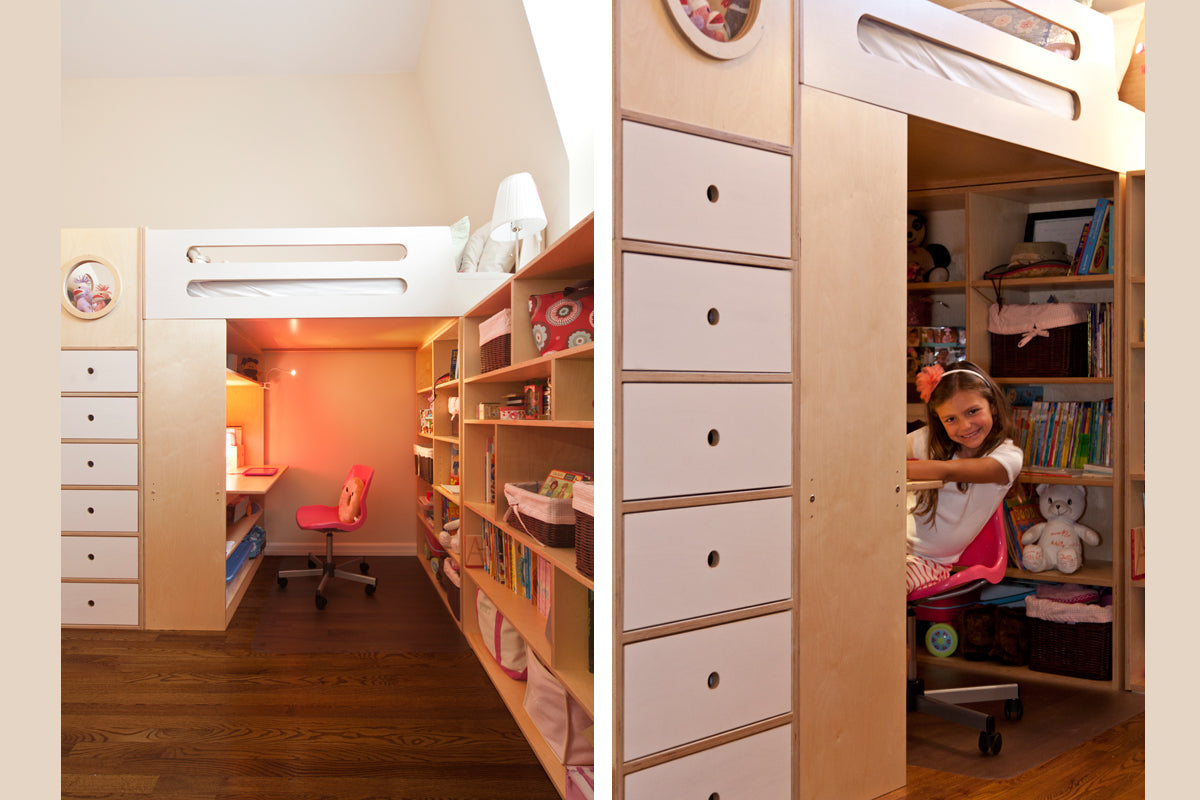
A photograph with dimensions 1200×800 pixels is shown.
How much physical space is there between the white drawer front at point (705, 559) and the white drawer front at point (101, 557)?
132 inches

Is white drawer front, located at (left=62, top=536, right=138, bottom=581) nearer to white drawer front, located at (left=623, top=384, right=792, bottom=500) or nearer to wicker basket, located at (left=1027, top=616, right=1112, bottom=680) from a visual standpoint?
white drawer front, located at (left=623, top=384, right=792, bottom=500)

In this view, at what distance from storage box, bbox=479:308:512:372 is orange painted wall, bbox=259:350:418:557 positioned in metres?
2.85

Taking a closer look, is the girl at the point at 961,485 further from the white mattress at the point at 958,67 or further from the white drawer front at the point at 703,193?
the white drawer front at the point at 703,193

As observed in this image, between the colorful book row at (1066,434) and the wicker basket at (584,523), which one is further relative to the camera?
the colorful book row at (1066,434)

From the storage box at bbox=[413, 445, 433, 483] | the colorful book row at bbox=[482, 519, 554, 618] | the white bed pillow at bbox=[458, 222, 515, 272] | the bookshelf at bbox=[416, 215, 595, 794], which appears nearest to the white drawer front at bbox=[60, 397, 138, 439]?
the bookshelf at bbox=[416, 215, 595, 794]

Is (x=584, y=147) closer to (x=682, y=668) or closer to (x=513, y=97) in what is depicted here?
(x=513, y=97)

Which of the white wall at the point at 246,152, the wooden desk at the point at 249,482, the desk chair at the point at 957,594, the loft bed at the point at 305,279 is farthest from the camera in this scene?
the white wall at the point at 246,152

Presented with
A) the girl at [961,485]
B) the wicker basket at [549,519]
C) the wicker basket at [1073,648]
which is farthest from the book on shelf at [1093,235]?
the wicker basket at [549,519]

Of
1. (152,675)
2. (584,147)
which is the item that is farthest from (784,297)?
(152,675)

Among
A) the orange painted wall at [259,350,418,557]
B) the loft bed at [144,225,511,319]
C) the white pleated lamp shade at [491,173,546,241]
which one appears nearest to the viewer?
the white pleated lamp shade at [491,173,546,241]

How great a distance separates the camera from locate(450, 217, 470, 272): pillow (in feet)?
13.0

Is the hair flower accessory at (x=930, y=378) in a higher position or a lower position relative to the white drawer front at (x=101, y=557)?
higher

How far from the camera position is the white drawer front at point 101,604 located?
12.8ft

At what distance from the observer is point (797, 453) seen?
5.90 feet
